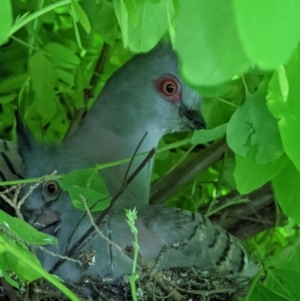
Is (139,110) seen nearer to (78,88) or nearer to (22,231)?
(78,88)

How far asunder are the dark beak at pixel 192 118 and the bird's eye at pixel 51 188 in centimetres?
23

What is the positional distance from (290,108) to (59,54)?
448 mm

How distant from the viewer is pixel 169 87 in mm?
777

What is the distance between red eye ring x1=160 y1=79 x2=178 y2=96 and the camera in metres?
0.77

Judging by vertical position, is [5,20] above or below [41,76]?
above

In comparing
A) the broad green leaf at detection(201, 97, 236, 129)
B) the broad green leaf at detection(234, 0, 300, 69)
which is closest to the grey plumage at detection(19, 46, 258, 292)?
the broad green leaf at detection(201, 97, 236, 129)

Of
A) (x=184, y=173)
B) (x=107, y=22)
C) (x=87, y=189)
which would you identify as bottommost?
(x=184, y=173)

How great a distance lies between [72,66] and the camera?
771 mm

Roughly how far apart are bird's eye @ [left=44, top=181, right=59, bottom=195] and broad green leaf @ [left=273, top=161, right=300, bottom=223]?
0.91 feet

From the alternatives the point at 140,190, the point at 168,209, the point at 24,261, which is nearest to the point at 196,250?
the point at 168,209

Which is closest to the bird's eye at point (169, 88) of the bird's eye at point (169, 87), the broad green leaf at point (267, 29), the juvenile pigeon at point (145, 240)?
the bird's eye at point (169, 87)

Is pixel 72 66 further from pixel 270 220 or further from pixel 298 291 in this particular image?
pixel 298 291

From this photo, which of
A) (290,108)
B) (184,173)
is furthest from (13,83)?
(290,108)

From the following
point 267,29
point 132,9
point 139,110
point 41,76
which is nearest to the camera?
point 267,29
